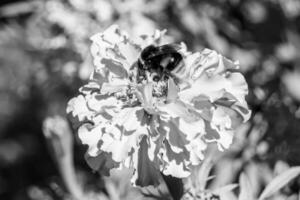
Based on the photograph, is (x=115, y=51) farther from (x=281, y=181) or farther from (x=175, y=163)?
(x=281, y=181)

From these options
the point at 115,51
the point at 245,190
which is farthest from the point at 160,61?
the point at 245,190

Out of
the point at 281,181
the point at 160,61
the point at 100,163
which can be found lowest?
the point at 281,181

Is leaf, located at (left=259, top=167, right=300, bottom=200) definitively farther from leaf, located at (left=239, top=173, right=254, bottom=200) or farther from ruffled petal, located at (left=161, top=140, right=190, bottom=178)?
ruffled petal, located at (left=161, top=140, right=190, bottom=178)

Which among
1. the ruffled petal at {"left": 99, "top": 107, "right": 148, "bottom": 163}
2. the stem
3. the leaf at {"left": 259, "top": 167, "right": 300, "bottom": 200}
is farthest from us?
the leaf at {"left": 259, "top": 167, "right": 300, "bottom": 200}

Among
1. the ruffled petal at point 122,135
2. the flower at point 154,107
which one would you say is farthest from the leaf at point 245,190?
the ruffled petal at point 122,135

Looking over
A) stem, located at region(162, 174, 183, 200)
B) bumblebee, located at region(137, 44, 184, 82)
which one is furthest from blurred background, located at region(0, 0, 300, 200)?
bumblebee, located at region(137, 44, 184, 82)

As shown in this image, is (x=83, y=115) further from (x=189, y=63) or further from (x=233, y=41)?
(x=233, y=41)

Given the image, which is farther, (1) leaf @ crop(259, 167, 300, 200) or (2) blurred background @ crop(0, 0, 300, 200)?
(2) blurred background @ crop(0, 0, 300, 200)

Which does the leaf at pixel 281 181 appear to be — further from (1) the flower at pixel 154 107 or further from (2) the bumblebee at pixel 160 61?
(2) the bumblebee at pixel 160 61
